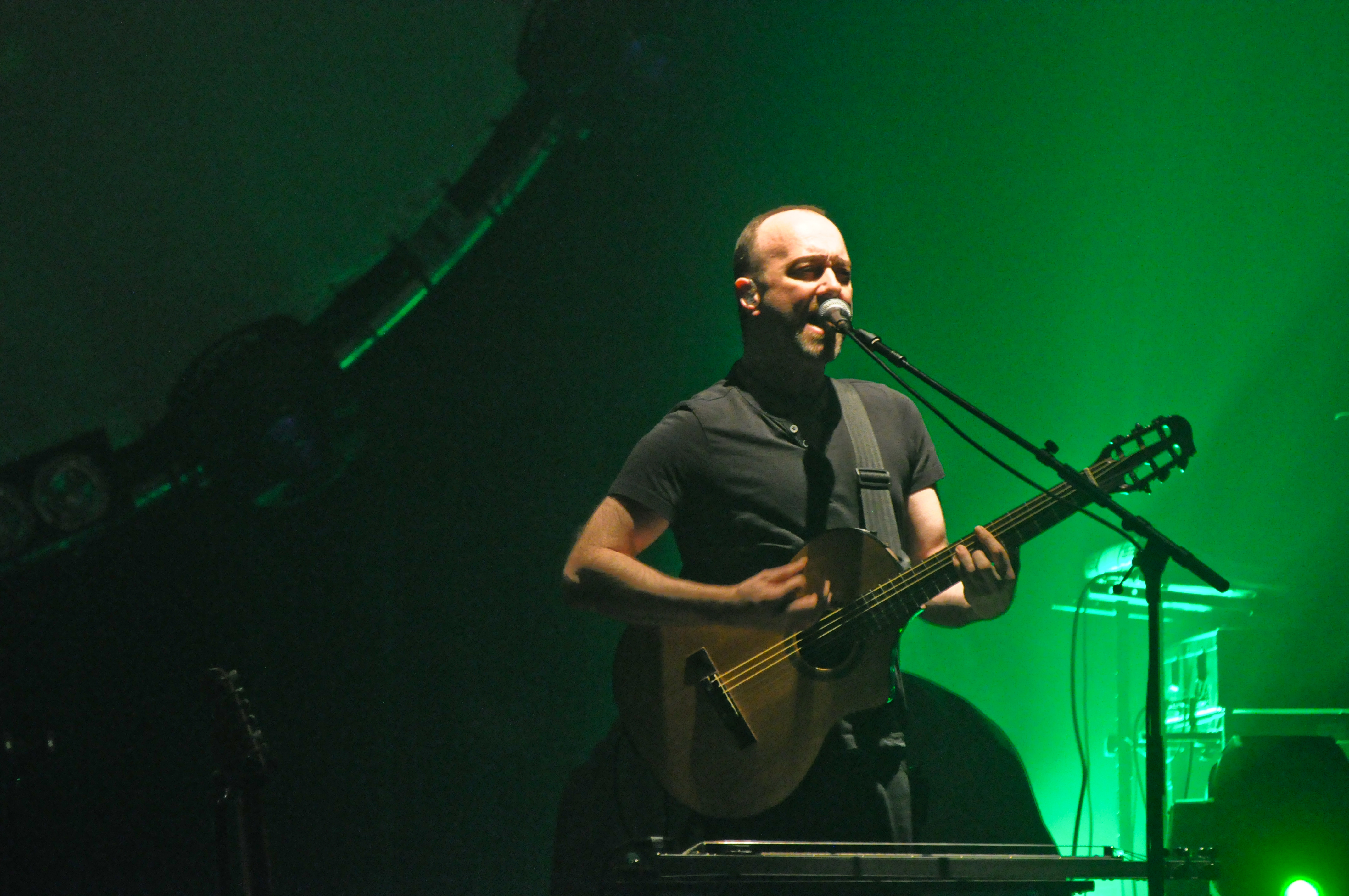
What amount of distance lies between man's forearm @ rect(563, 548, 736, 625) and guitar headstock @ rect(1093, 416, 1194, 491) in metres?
0.81

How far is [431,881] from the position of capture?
9.79 ft

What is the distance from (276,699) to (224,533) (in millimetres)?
475

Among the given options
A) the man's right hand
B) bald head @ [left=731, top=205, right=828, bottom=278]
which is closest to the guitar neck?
the man's right hand

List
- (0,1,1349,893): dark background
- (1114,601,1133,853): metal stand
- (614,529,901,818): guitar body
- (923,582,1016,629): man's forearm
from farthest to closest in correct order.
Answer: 1. (1114,601,1133,853): metal stand
2. (0,1,1349,893): dark background
3. (923,582,1016,629): man's forearm
4. (614,529,901,818): guitar body

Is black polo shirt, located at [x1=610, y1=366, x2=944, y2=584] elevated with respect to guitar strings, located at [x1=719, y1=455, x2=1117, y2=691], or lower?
elevated

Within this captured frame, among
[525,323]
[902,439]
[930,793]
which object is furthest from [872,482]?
[525,323]

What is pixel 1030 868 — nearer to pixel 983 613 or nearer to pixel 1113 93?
pixel 983 613

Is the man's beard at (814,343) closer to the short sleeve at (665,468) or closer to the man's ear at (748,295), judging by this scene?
the man's ear at (748,295)

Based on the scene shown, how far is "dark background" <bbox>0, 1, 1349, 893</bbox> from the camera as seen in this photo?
2.90 m

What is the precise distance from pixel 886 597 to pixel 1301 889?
129cm

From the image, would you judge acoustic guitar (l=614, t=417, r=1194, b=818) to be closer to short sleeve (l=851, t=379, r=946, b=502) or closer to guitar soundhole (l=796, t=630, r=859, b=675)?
guitar soundhole (l=796, t=630, r=859, b=675)

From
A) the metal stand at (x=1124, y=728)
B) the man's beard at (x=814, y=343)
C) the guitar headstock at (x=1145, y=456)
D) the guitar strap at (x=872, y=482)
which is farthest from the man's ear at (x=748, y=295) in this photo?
the metal stand at (x=1124, y=728)

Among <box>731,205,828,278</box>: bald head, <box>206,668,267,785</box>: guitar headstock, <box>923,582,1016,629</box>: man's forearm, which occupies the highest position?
<box>731,205,828,278</box>: bald head

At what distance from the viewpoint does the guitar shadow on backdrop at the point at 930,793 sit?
2.91m
